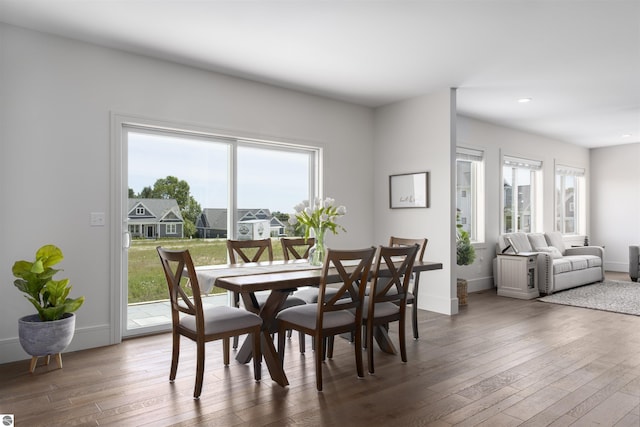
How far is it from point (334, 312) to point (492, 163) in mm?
4943

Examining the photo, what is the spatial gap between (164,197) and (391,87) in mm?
2843

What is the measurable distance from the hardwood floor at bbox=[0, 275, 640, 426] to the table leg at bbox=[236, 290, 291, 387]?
86 mm

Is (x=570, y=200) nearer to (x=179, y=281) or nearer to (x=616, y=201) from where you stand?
(x=616, y=201)

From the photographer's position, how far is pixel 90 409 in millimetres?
2516


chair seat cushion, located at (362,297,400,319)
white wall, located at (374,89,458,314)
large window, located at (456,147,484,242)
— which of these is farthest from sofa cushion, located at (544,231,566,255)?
chair seat cushion, located at (362,297,400,319)

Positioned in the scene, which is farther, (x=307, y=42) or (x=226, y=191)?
(x=226, y=191)

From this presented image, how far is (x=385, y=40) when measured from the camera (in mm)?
3664

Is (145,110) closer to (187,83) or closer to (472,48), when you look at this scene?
(187,83)

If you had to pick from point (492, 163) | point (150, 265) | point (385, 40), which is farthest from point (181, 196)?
point (492, 163)

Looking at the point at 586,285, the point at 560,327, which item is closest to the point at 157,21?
the point at 560,327

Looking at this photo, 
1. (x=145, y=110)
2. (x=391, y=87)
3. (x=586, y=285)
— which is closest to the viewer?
(x=145, y=110)

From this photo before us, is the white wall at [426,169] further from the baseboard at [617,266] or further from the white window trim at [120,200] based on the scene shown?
the baseboard at [617,266]

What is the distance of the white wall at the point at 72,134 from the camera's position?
336 centimetres

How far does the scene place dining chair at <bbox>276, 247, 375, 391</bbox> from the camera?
9.07ft
